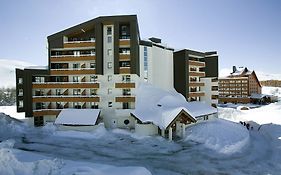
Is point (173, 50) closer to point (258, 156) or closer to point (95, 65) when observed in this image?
point (95, 65)

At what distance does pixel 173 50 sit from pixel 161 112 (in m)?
22.7

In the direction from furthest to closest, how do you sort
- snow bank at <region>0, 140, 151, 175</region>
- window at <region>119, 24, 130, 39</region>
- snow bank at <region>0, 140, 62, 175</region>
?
window at <region>119, 24, 130, 39</region> → snow bank at <region>0, 140, 151, 175</region> → snow bank at <region>0, 140, 62, 175</region>

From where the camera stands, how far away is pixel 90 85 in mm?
40531

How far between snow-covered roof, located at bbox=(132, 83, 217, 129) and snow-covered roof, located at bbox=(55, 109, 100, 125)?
7.44 m

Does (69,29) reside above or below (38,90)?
above

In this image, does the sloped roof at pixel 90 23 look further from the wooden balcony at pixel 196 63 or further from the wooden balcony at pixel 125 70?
the wooden balcony at pixel 196 63

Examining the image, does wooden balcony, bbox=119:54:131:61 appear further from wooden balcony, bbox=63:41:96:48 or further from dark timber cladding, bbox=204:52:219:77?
dark timber cladding, bbox=204:52:219:77

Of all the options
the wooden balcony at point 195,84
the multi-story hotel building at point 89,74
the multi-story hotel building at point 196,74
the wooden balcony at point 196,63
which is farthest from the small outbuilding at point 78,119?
the wooden balcony at point 196,63

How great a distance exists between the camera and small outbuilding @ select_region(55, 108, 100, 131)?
3625 cm

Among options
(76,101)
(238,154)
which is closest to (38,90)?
(76,101)

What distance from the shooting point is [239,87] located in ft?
320

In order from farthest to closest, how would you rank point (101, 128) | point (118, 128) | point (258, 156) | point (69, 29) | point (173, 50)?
point (173, 50), point (69, 29), point (118, 128), point (101, 128), point (258, 156)

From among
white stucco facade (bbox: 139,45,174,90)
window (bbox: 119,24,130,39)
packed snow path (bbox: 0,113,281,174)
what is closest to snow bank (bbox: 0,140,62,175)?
packed snow path (bbox: 0,113,281,174)

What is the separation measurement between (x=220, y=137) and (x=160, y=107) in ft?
38.1
